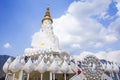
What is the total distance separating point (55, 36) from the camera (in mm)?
29391

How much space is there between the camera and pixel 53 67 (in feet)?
58.6

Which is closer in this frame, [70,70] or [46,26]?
[70,70]

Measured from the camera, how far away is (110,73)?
69.9 ft

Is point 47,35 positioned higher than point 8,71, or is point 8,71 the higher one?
point 47,35

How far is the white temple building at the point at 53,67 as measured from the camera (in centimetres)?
1725

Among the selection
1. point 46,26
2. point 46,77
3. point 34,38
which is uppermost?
point 46,26

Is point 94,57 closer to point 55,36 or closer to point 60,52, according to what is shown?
point 60,52

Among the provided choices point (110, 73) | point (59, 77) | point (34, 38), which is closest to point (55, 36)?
point (34, 38)

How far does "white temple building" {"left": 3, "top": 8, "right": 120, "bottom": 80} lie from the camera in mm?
17250

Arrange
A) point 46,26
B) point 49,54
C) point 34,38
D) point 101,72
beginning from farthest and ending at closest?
point 46,26 < point 34,38 < point 49,54 < point 101,72

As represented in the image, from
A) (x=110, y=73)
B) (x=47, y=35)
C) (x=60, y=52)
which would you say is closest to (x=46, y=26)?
(x=47, y=35)

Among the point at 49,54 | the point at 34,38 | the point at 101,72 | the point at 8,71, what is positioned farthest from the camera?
the point at 34,38

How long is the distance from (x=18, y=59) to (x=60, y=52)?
6.65 meters

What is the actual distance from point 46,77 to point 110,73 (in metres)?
8.29
